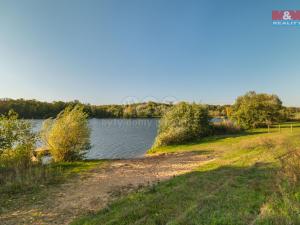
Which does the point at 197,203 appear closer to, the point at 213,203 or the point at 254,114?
the point at 213,203

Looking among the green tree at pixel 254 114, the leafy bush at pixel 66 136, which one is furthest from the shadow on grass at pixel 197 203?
the green tree at pixel 254 114

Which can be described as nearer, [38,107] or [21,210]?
[21,210]

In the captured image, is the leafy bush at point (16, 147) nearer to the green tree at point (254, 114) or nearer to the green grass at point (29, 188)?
the green grass at point (29, 188)

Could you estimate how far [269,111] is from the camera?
3659 centimetres

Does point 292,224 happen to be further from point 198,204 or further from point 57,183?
point 57,183

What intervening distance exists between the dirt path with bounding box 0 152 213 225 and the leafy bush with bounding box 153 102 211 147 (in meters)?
11.5

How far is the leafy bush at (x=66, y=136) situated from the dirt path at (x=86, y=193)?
4278 mm

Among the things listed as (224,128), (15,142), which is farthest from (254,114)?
(15,142)

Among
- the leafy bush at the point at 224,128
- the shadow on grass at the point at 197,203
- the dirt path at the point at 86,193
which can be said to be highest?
the leafy bush at the point at 224,128

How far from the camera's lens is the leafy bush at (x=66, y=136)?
47.9 ft

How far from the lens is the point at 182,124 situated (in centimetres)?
2403

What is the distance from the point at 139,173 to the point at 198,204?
5.35 meters

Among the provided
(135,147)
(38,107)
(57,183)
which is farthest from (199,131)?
(38,107)

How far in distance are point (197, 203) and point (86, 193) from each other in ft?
13.4
